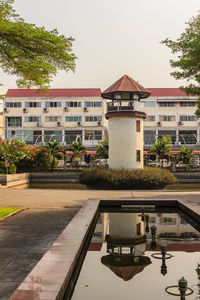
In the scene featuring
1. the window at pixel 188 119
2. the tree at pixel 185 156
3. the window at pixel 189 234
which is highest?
the window at pixel 188 119

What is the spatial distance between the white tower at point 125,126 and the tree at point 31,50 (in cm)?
1435

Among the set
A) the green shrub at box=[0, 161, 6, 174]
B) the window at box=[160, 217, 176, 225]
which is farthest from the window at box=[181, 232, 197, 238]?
the green shrub at box=[0, 161, 6, 174]

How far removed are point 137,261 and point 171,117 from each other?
218 ft

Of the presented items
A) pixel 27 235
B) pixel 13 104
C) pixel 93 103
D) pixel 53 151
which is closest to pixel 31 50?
pixel 27 235

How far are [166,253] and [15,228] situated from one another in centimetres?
497

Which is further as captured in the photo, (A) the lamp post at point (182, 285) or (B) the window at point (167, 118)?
(B) the window at point (167, 118)

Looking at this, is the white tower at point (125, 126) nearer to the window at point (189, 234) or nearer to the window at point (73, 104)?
the window at point (189, 234)

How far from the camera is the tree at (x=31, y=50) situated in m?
13.5

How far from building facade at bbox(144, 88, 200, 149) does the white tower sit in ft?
135

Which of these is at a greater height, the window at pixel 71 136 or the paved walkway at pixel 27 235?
the window at pixel 71 136

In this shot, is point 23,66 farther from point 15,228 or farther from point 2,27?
point 15,228

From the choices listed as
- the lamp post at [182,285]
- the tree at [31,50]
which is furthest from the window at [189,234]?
the tree at [31,50]

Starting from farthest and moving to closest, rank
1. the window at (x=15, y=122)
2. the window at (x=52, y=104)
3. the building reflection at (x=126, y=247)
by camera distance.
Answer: the window at (x=15, y=122) < the window at (x=52, y=104) < the building reflection at (x=126, y=247)

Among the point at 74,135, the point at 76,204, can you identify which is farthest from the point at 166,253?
the point at 74,135
